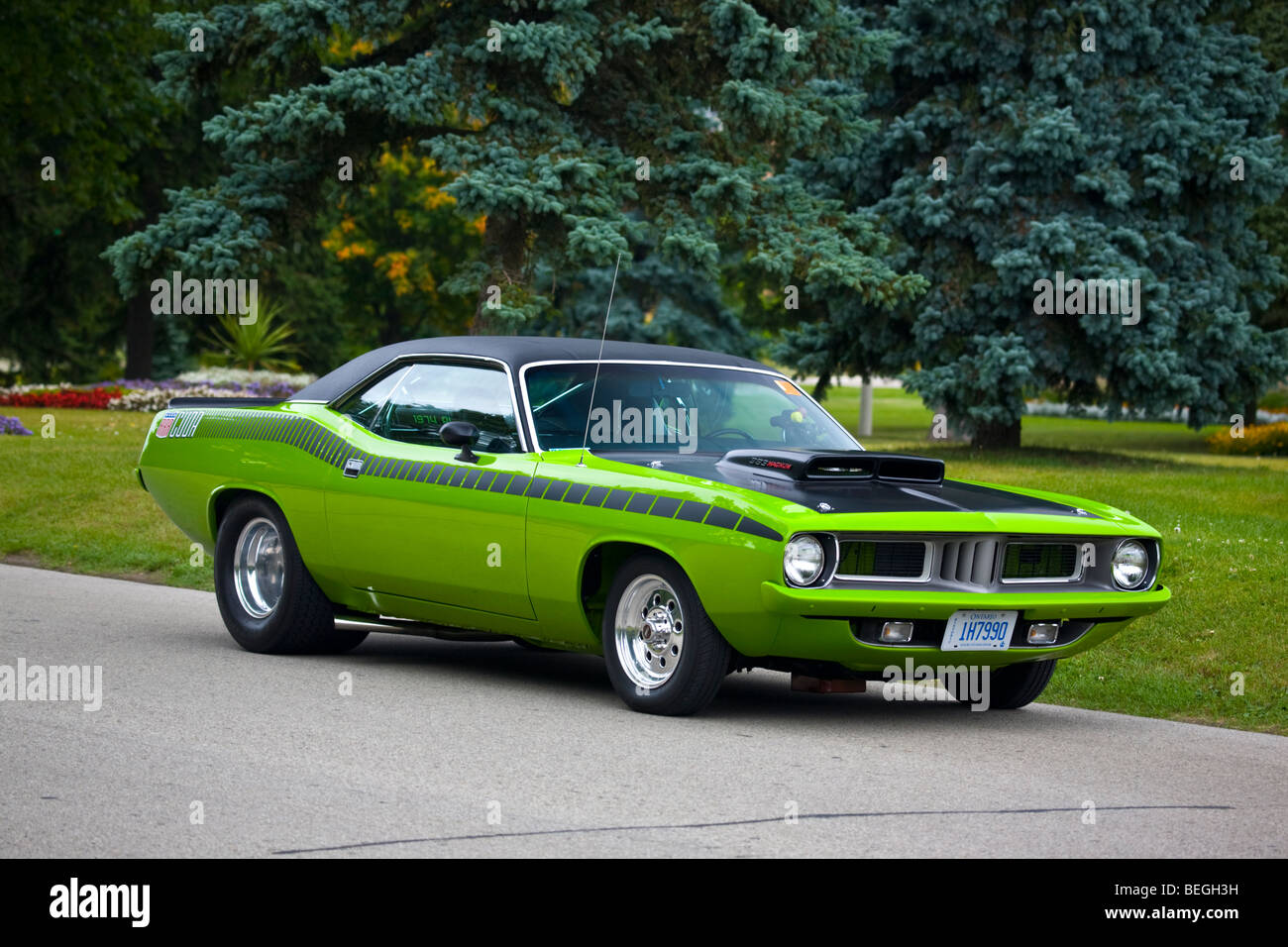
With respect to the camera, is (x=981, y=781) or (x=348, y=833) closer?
(x=348, y=833)

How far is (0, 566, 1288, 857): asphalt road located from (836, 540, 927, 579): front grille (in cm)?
70

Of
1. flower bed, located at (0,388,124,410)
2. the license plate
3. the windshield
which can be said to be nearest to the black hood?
the windshield

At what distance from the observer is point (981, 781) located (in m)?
6.71

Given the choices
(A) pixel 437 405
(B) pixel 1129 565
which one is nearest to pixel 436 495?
(A) pixel 437 405

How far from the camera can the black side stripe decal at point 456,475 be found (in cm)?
756

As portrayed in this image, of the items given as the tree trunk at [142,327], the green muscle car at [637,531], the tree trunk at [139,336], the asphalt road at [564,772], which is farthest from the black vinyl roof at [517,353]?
the tree trunk at [139,336]

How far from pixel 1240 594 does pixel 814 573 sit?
471 centimetres

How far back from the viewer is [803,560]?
734cm

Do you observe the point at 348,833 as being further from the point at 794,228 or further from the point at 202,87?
the point at 202,87

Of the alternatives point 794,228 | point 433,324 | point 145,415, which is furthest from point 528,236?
point 433,324

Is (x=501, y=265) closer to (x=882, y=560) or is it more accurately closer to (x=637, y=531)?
(x=637, y=531)

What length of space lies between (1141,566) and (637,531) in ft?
7.73

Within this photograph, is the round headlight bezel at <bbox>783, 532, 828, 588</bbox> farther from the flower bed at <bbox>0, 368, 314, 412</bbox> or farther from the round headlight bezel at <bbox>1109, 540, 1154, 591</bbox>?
the flower bed at <bbox>0, 368, 314, 412</bbox>

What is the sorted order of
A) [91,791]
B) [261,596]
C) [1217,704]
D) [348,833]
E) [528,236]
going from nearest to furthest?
[348,833] < [91,791] < [1217,704] < [261,596] < [528,236]
